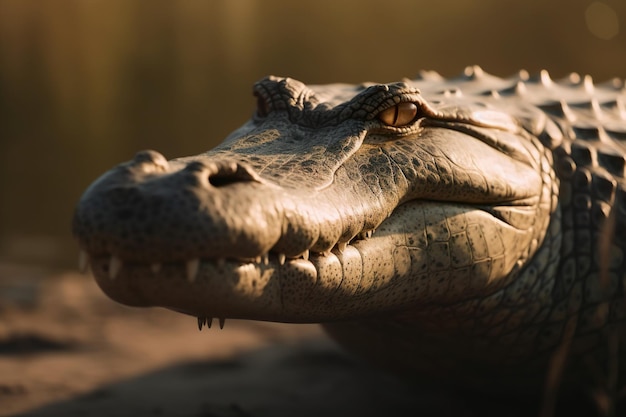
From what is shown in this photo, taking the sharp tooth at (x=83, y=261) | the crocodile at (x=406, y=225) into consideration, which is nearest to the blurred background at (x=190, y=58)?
the crocodile at (x=406, y=225)

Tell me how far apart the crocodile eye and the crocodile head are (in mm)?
10

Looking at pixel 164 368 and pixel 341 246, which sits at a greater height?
pixel 341 246

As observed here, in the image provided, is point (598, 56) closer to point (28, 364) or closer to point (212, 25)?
point (212, 25)

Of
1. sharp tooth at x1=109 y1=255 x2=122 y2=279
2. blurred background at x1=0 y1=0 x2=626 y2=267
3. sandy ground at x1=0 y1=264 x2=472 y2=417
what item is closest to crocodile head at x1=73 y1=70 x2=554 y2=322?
sharp tooth at x1=109 y1=255 x2=122 y2=279

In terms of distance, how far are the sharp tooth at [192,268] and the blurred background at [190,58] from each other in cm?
767

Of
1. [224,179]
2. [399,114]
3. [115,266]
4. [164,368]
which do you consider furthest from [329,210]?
[164,368]

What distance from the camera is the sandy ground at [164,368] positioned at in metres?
3.26

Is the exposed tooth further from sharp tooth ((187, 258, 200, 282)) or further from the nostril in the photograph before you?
sharp tooth ((187, 258, 200, 282))

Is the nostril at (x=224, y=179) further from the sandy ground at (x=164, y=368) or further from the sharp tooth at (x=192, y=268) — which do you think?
the sandy ground at (x=164, y=368)

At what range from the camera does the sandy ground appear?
10.7ft

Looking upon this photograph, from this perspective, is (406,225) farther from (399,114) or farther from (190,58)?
(190,58)

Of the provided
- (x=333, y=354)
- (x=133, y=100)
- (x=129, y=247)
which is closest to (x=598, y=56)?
(x=133, y=100)

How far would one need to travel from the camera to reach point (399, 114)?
103 inches

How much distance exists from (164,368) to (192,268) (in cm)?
236
